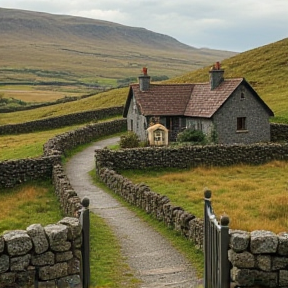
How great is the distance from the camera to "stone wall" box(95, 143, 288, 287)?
9641 mm

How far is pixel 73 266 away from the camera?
10422 millimetres

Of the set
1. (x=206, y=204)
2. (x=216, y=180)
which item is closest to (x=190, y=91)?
(x=216, y=180)

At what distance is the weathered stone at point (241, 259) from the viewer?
31.7 ft

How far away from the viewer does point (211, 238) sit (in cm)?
1048

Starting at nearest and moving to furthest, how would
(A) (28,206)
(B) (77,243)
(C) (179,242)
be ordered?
(B) (77,243)
(C) (179,242)
(A) (28,206)

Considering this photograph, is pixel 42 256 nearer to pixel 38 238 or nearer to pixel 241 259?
pixel 38 238

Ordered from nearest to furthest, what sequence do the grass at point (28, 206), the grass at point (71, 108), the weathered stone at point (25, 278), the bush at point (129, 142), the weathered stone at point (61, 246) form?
the weathered stone at point (25, 278) → the weathered stone at point (61, 246) → the grass at point (28, 206) → the bush at point (129, 142) → the grass at point (71, 108)

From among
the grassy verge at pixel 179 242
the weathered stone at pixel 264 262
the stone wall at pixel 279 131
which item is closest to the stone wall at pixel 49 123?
the stone wall at pixel 279 131

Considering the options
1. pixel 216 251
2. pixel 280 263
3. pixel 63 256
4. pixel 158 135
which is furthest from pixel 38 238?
pixel 158 135

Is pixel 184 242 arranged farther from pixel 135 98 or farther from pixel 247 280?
pixel 135 98

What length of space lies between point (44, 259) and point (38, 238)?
1.64ft

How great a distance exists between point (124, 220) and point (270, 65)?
62.1 meters

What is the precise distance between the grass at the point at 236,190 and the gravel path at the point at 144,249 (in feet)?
7.45

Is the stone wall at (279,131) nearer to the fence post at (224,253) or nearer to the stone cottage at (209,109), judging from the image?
the stone cottage at (209,109)
